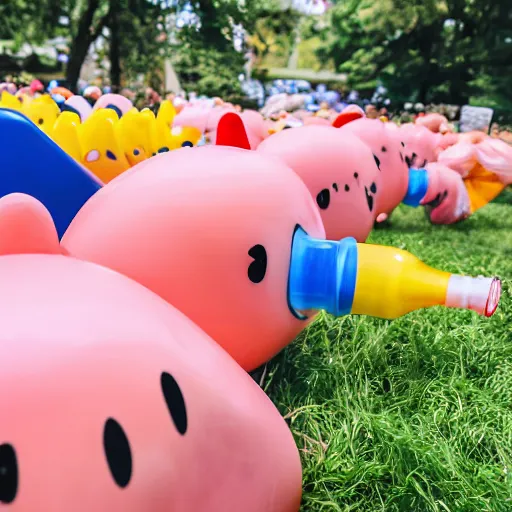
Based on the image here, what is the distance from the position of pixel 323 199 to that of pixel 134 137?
1062 millimetres

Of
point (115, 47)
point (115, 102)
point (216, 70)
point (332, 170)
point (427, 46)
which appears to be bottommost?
point (216, 70)

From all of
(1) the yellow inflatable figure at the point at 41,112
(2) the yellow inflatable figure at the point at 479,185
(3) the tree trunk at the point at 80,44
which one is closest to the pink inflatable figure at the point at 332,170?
(1) the yellow inflatable figure at the point at 41,112

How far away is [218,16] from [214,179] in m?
14.8

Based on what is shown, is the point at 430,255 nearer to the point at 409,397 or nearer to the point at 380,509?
the point at 409,397

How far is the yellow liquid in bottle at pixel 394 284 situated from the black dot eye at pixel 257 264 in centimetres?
22

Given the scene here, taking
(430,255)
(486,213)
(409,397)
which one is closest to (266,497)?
(409,397)

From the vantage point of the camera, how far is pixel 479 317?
2502 millimetres

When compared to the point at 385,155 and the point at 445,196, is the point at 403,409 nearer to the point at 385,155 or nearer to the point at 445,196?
the point at 385,155

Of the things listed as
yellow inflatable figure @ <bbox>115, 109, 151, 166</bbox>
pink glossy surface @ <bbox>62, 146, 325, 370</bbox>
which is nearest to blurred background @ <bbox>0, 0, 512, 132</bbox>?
yellow inflatable figure @ <bbox>115, 109, 151, 166</bbox>

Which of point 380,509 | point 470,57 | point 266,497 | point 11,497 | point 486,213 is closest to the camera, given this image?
point 11,497

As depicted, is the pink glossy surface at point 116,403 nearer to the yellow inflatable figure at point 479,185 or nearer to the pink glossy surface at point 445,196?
the pink glossy surface at point 445,196

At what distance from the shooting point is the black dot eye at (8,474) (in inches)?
27.5

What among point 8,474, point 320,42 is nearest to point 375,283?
point 8,474

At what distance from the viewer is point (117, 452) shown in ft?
2.55
